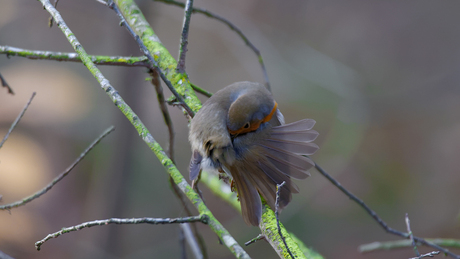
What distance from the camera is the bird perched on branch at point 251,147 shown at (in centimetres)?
221

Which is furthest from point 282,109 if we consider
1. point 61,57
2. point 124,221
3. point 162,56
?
point 124,221

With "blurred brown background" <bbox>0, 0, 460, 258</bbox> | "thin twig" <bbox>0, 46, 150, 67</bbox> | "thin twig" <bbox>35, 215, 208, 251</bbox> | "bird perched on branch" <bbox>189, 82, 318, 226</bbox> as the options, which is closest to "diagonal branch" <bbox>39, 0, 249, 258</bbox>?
"thin twig" <bbox>35, 215, 208, 251</bbox>

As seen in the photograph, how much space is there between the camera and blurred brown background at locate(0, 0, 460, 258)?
5586mm

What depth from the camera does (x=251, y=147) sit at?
2.40 meters

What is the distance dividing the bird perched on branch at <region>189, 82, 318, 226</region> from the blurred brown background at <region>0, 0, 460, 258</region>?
2330 millimetres

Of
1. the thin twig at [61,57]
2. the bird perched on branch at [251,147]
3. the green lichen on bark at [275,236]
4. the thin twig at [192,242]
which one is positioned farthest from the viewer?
the thin twig at [192,242]

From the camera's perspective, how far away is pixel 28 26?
7398 millimetres

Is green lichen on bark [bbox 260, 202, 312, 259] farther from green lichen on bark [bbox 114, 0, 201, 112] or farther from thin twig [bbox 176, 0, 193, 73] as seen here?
thin twig [bbox 176, 0, 193, 73]

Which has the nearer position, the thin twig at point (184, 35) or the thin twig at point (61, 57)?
the thin twig at point (61, 57)

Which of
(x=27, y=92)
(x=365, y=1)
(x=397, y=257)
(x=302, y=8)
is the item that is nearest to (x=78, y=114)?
(x=27, y=92)

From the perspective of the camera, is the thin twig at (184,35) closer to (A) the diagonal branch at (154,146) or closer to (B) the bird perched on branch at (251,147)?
(B) the bird perched on branch at (251,147)

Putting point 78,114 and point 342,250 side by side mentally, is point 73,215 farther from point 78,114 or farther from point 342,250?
point 342,250

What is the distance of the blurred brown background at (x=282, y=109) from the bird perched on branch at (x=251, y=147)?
2.33 meters

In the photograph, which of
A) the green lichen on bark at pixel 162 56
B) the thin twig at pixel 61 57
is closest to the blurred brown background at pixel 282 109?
the green lichen on bark at pixel 162 56
